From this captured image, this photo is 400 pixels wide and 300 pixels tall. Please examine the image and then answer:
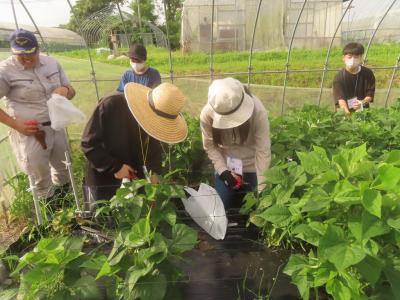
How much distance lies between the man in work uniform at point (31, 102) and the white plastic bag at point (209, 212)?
4.40 ft

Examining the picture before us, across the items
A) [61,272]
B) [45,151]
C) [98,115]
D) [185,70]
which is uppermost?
[98,115]

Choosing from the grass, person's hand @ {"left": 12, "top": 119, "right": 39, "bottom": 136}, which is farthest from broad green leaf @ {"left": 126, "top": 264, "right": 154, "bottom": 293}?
the grass

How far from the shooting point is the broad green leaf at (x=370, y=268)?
115cm

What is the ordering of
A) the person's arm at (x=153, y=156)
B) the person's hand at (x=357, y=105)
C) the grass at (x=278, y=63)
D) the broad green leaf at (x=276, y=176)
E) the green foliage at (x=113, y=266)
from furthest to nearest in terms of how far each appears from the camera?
Result: the grass at (x=278, y=63) < the person's hand at (x=357, y=105) < the person's arm at (x=153, y=156) < the broad green leaf at (x=276, y=176) < the green foliage at (x=113, y=266)

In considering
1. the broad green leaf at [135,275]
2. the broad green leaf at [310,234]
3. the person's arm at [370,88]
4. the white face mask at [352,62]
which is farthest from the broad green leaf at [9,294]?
the person's arm at [370,88]

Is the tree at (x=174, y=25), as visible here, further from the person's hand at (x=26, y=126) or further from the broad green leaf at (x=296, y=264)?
the broad green leaf at (x=296, y=264)

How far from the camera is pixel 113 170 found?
2195 mm

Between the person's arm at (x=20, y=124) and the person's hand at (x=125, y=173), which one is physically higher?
the person's arm at (x=20, y=124)

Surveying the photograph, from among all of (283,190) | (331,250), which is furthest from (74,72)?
(331,250)

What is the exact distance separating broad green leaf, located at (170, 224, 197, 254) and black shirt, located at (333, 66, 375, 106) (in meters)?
3.34

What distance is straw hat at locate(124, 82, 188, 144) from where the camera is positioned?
1844 mm

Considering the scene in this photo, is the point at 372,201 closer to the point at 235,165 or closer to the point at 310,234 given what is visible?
the point at 310,234

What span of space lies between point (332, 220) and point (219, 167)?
1277 mm

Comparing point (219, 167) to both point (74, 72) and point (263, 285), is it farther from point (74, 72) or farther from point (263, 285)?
point (74, 72)
